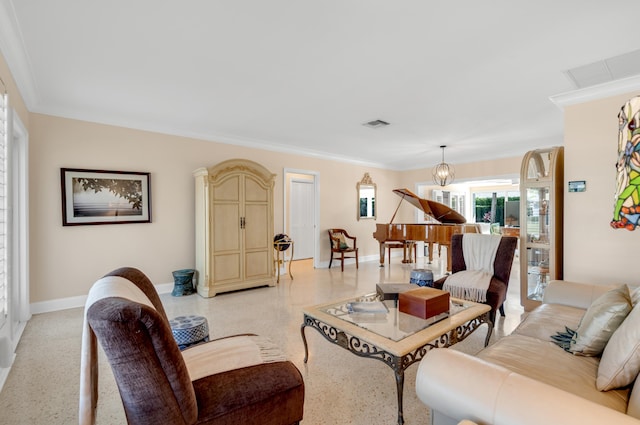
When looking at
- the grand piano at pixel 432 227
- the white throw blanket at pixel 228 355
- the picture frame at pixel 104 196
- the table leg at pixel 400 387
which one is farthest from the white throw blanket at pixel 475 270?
the picture frame at pixel 104 196

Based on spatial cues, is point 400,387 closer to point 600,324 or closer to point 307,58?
point 600,324

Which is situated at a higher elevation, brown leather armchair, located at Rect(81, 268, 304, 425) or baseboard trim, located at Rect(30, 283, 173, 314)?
brown leather armchair, located at Rect(81, 268, 304, 425)

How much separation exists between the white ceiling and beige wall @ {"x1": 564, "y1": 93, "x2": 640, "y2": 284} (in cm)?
20

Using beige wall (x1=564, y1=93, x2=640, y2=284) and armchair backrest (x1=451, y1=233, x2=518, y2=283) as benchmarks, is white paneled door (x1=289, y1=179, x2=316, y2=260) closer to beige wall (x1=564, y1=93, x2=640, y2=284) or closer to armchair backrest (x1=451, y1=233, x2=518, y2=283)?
armchair backrest (x1=451, y1=233, x2=518, y2=283)

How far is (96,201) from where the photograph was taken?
403cm

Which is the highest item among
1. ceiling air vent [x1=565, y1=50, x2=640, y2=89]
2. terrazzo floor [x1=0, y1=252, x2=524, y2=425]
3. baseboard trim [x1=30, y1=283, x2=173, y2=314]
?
ceiling air vent [x1=565, y1=50, x2=640, y2=89]

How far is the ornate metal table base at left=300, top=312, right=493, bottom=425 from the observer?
172 cm

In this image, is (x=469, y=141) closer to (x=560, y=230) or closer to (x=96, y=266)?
(x=560, y=230)

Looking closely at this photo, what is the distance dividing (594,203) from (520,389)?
3.15 meters

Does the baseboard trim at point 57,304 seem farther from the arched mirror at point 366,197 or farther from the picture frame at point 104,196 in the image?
the arched mirror at point 366,197

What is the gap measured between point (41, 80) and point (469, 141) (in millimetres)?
5816

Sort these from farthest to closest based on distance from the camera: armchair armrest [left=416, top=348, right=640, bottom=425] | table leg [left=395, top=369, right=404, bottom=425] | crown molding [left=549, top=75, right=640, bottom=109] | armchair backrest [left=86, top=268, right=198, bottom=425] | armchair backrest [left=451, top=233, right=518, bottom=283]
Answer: armchair backrest [left=451, top=233, right=518, bottom=283], crown molding [left=549, top=75, right=640, bottom=109], table leg [left=395, top=369, right=404, bottom=425], armchair backrest [left=86, top=268, right=198, bottom=425], armchair armrest [left=416, top=348, right=640, bottom=425]

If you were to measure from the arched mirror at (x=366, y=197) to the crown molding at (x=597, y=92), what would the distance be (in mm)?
4348

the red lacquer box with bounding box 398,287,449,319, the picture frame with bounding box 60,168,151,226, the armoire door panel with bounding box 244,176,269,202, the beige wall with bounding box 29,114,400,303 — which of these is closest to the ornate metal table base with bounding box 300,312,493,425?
the red lacquer box with bounding box 398,287,449,319
